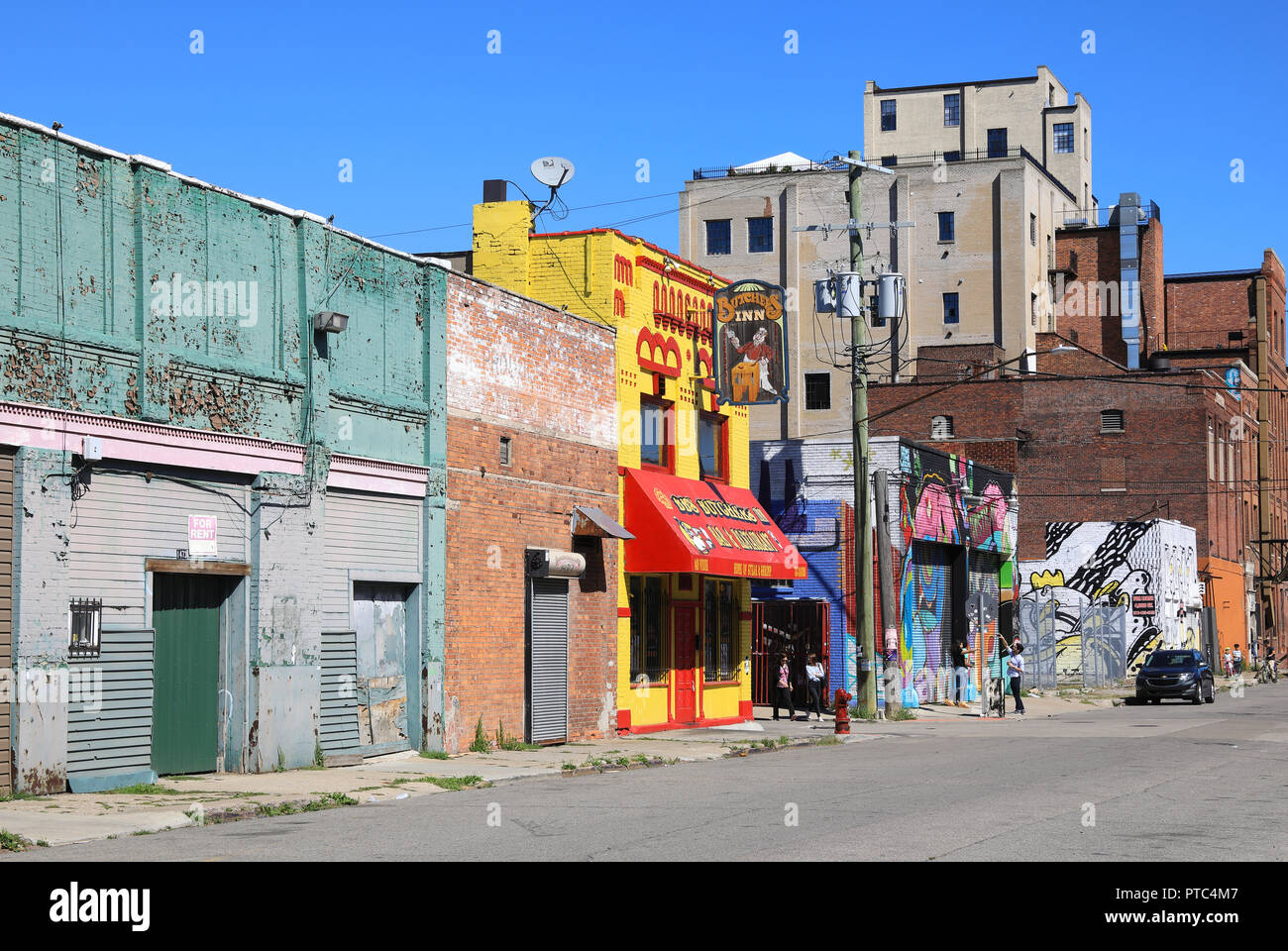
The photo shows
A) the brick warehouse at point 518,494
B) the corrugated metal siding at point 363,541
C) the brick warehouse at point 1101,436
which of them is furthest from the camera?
the brick warehouse at point 1101,436

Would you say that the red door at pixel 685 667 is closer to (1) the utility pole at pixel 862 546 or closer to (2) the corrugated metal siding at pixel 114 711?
(1) the utility pole at pixel 862 546

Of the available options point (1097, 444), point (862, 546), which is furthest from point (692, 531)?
point (1097, 444)

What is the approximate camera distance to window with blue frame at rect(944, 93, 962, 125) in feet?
310

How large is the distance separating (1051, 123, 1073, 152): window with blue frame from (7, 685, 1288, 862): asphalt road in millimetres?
75429

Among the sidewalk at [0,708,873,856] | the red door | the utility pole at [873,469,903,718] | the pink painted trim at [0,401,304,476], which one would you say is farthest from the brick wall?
the pink painted trim at [0,401,304,476]

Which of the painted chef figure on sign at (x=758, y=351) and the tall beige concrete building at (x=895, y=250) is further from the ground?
the tall beige concrete building at (x=895, y=250)

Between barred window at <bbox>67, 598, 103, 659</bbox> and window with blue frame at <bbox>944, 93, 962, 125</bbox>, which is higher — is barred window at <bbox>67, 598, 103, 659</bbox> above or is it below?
below

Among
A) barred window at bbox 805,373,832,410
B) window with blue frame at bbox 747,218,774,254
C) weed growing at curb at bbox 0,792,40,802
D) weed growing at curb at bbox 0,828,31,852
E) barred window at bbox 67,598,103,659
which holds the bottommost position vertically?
weed growing at curb at bbox 0,792,40,802

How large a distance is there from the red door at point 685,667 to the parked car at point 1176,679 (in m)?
19.2

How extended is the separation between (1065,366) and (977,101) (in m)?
27.3

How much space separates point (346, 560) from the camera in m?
20.6

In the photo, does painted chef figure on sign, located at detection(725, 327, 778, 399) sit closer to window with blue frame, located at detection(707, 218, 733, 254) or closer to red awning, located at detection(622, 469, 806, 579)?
red awning, located at detection(622, 469, 806, 579)

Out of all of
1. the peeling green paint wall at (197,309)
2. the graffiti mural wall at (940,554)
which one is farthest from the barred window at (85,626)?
the graffiti mural wall at (940,554)

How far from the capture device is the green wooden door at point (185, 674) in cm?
1777
